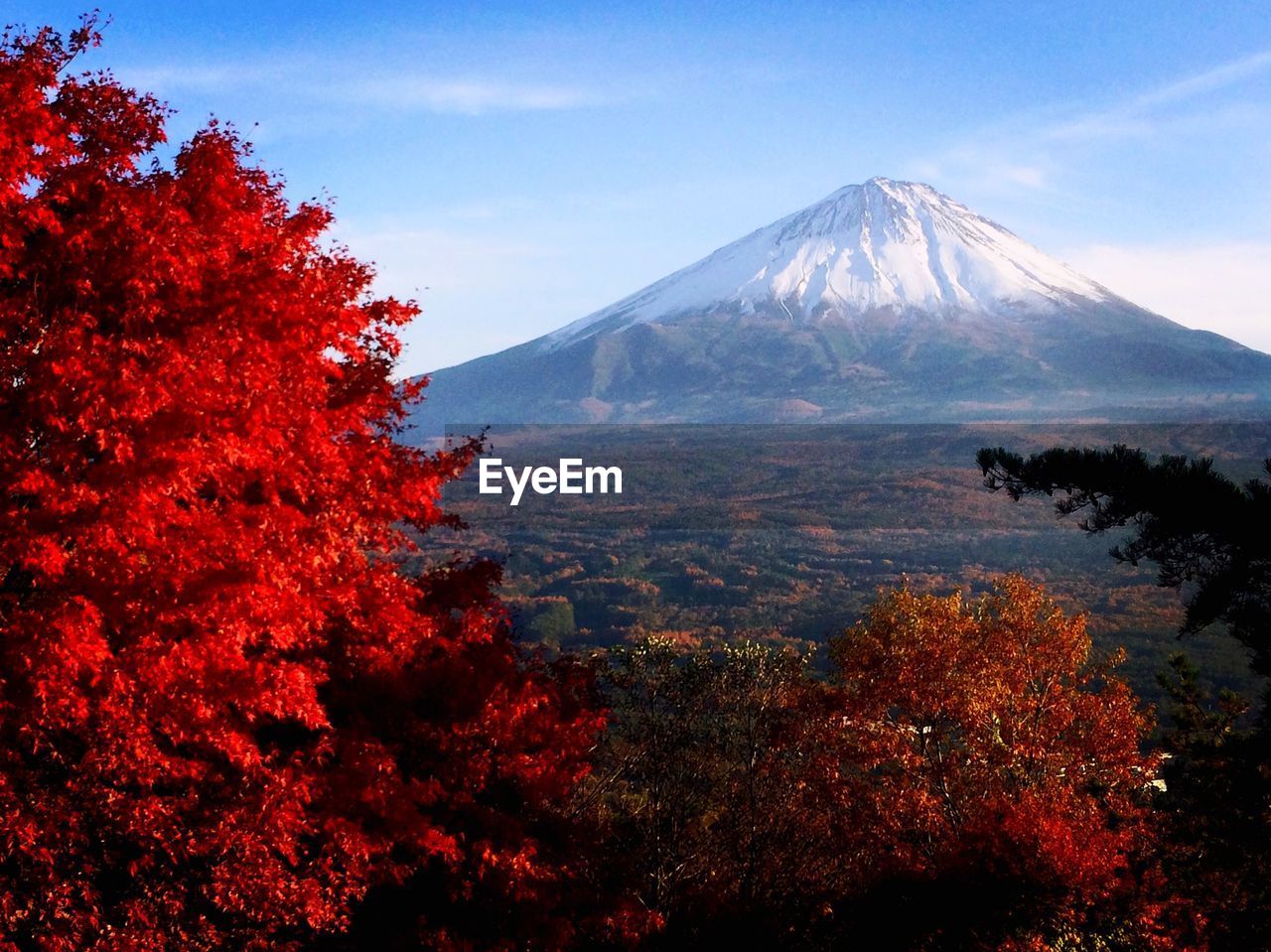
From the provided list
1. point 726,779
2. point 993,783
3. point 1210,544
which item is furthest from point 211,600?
point 993,783

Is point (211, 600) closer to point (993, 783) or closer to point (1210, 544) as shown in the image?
point (1210, 544)

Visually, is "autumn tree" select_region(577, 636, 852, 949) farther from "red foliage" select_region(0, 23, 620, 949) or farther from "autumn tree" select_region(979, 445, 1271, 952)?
"autumn tree" select_region(979, 445, 1271, 952)

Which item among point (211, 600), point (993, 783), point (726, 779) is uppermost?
point (211, 600)

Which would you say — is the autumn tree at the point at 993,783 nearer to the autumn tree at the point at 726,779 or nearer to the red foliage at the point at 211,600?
the autumn tree at the point at 726,779

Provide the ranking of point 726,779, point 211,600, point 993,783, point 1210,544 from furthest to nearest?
point 993,783, point 726,779, point 1210,544, point 211,600

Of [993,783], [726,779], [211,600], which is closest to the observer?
[211,600]

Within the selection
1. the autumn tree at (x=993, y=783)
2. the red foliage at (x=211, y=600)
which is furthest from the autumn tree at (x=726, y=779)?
the red foliage at (x=211, y=600)

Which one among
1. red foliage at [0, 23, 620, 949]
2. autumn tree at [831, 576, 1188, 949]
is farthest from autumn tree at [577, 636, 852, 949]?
red foliage at [0, 23, 620, 949]
